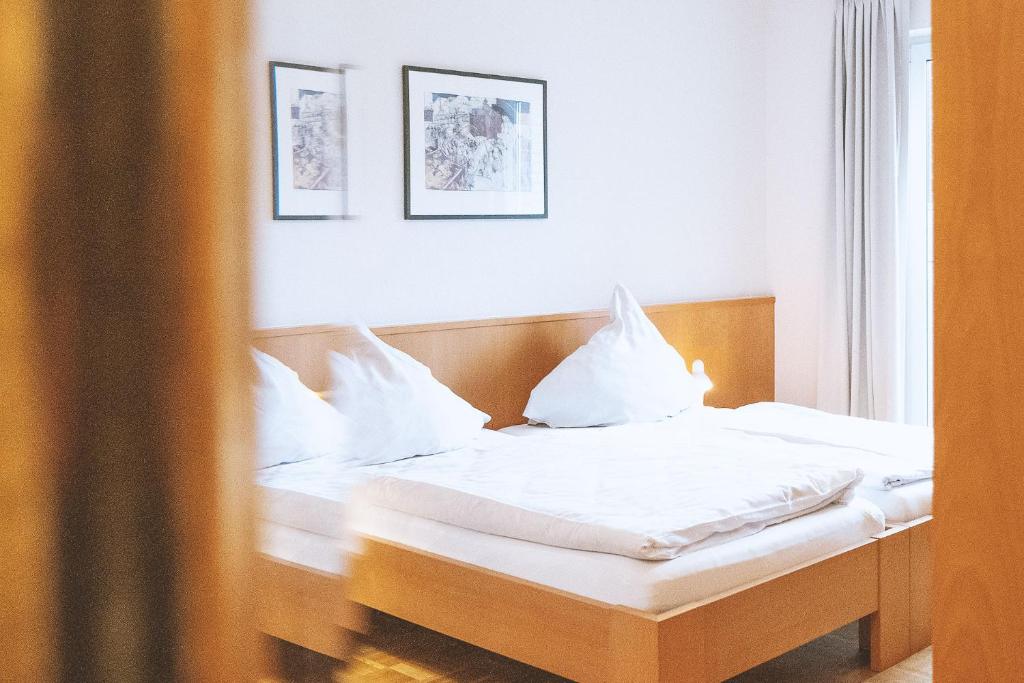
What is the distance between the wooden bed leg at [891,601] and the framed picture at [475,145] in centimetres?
189

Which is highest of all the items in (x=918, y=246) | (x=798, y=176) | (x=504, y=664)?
(x=798, y=176)

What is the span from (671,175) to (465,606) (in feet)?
9.07

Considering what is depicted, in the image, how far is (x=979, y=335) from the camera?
115 centimetres

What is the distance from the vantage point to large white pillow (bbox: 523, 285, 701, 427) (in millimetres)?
3695

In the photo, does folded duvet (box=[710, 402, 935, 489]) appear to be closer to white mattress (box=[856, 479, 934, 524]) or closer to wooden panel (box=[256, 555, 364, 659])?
white mattress (box=[856, 479, 934, 524])

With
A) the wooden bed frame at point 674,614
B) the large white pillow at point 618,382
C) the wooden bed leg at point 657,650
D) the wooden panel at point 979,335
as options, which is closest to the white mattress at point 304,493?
the wooden panel at point 979,335

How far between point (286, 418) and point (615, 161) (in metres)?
4.28

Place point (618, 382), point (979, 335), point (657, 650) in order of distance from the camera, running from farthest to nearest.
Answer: point (618, 382) < point (657, 650) < point (979, 335)

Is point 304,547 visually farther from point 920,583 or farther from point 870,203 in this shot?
point 870,203

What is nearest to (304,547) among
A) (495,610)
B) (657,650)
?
(657,650)

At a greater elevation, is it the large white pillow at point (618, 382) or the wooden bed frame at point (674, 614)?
the large white pillow at point (618, 382)

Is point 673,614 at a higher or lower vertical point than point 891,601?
higher

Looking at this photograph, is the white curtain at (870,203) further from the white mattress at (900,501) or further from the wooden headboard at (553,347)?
the white mattress at (900,501)

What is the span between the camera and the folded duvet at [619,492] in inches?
87.6
